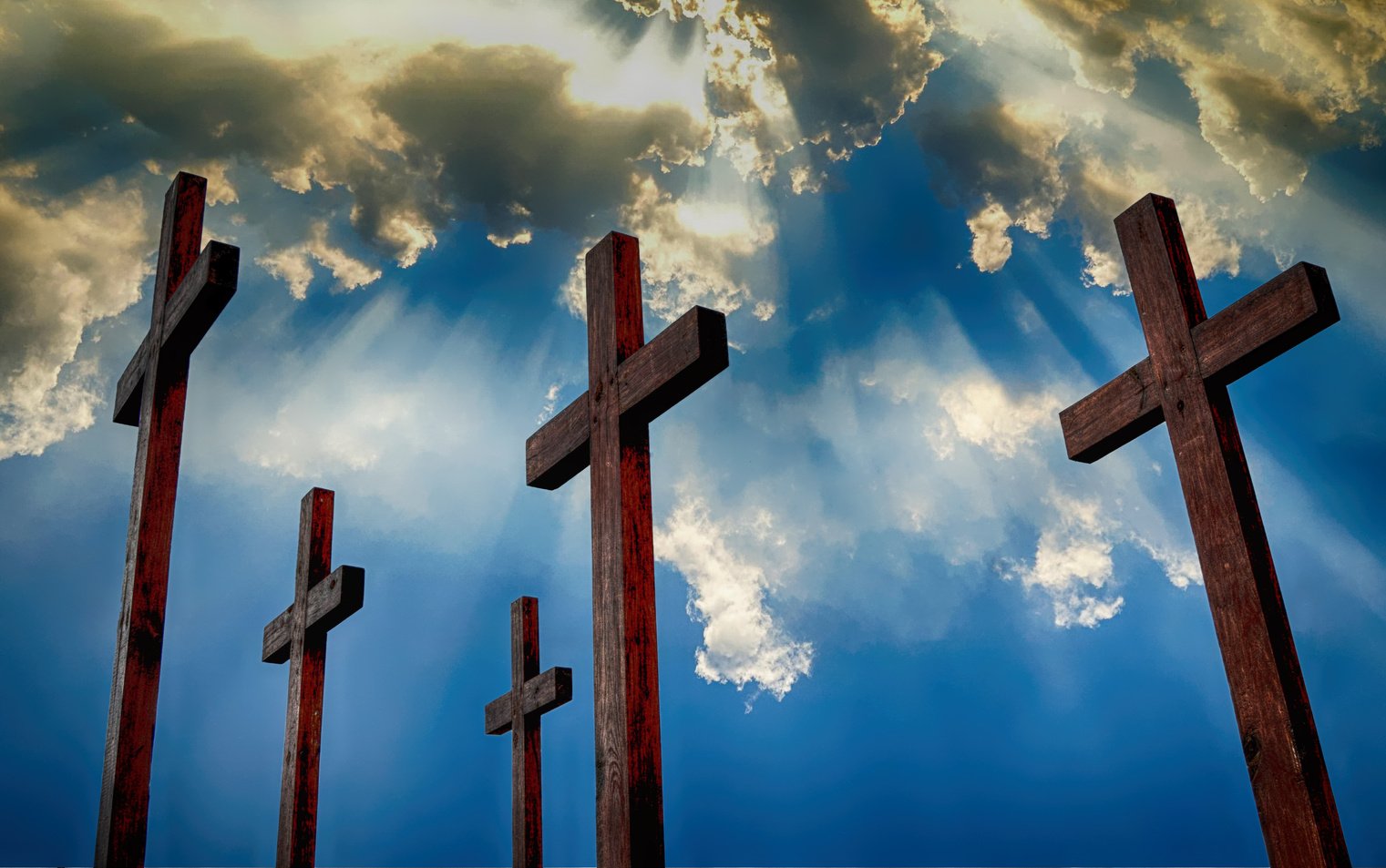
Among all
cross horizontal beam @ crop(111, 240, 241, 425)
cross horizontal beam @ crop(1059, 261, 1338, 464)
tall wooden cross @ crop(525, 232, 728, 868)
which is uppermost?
cross horizontal beam @ crop(111, 240, 241, 425)

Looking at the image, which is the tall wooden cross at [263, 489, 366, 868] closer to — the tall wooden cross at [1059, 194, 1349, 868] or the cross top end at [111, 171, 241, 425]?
the cross top end at [111, 171, 241, 425]

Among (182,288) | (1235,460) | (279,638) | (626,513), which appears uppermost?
(182,288)

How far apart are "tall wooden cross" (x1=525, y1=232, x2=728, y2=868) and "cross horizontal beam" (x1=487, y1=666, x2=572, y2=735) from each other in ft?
11.9

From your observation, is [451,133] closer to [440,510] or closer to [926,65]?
[440,510]

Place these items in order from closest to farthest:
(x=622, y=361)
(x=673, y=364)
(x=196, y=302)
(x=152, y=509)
Result: 1. (x=673, y=364)
2. (x=622, y=361)
3. (x=196, y=302)
4. (x=152, y=509)

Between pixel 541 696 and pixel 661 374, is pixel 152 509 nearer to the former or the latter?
pixel 661 374

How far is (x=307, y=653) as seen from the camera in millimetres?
5215

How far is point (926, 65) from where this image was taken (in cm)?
1494

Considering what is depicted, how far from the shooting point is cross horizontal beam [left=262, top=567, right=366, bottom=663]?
4953mm

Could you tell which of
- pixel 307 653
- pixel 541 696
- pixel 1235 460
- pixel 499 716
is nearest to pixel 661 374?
pixel 1235 460

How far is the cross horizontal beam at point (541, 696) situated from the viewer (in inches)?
264

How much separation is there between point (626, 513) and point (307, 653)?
288 cm

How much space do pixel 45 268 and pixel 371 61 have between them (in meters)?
4.50

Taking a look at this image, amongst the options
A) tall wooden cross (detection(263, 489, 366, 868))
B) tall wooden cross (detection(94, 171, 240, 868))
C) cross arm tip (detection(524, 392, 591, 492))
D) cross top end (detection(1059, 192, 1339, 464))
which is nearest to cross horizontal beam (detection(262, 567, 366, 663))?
tall wooden cross (detection(263, 489, 366, 868))
